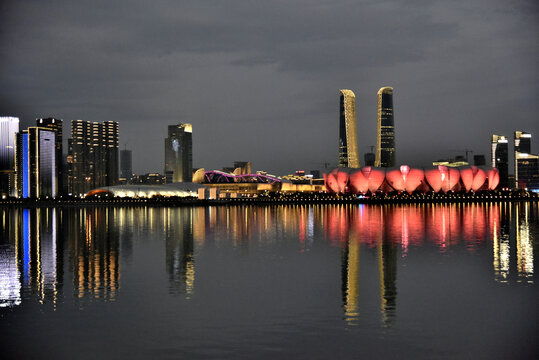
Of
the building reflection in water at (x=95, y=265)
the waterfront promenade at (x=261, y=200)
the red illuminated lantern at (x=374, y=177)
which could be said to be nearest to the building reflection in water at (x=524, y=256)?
the building reflection in water at (x=95, y=265)

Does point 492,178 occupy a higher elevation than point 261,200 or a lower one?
higher

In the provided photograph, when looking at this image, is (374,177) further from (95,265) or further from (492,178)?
(95,265)

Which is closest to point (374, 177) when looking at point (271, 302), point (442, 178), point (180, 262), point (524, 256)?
point (442, 178)

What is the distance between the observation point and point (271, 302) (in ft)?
58.6

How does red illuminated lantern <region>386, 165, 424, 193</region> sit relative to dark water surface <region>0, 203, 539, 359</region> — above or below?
above

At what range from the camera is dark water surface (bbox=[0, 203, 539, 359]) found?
1323cm

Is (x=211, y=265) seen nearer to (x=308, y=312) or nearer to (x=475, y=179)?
(x=308, y=312)

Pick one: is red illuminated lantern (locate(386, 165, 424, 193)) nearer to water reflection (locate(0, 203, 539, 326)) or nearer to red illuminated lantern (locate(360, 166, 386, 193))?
red illuminated lantern (locate(360, 166, 386, 193))

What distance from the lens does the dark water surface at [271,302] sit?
13.2 m

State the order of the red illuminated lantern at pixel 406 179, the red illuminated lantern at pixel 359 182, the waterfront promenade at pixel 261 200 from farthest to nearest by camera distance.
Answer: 1. the red illuminated lantern at pixel 359 182
2. the red illuminated lantern at pixel 406 179
3. the waterfront promenade at pixel 261 200

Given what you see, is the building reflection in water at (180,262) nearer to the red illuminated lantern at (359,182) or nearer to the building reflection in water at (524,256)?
the building reflection in water at (524,256)

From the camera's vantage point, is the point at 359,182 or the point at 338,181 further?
the point at 338,181

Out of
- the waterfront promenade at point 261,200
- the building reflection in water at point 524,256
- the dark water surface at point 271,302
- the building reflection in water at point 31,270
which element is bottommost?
the waterfront promenade at point 261,200

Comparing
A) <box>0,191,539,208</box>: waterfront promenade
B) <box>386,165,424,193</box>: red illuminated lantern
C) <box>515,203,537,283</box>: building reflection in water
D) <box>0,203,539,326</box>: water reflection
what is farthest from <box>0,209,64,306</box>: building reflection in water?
<box>386,165,424,193</box>: red illuminated lantern
